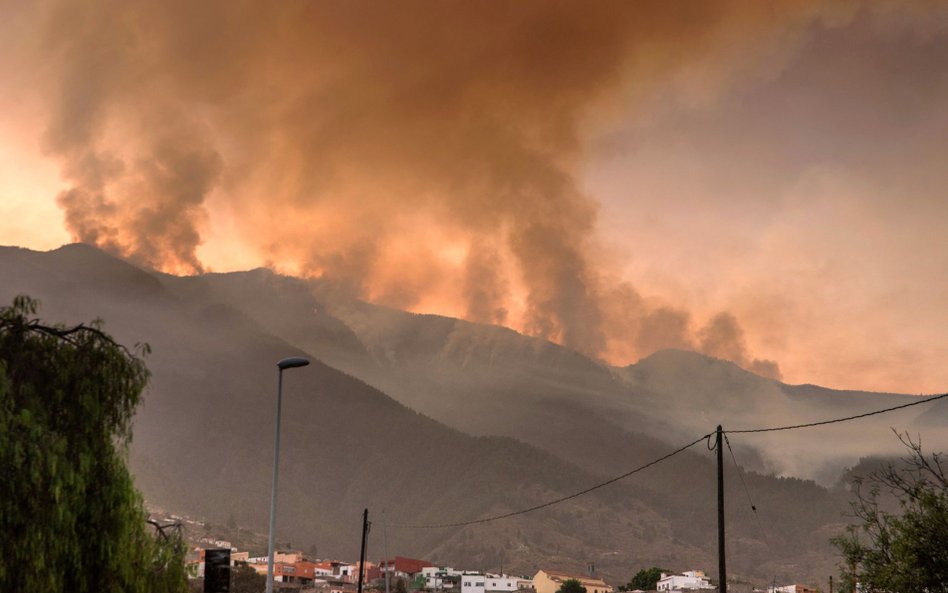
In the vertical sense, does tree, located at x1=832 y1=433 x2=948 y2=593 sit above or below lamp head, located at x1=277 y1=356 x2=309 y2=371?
below

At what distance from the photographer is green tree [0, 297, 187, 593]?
25.3 meters

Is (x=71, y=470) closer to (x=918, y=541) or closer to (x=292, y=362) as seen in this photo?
(x=292, y=362)

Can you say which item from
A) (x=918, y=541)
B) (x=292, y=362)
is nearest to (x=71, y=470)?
(x=292, y=362)

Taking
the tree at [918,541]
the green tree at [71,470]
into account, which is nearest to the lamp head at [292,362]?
the green tree at [71,470]

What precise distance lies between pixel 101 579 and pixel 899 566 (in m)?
28.0

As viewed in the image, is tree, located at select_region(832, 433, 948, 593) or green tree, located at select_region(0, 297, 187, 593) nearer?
green tree, located at select_region(0, 297, 187, 593)

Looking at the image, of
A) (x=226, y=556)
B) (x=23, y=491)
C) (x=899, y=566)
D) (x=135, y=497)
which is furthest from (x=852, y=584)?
(x=23, y=491)

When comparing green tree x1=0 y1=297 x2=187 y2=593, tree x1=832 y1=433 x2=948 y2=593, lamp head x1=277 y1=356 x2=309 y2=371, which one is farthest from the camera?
lamp head x1=277 y1=356 x2=309 y2=371

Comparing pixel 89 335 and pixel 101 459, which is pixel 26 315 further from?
pixel 101 459

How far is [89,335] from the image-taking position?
1180 inches

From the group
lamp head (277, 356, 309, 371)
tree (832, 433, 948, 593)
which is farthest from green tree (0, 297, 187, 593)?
tree (832, 433, 948, 593)

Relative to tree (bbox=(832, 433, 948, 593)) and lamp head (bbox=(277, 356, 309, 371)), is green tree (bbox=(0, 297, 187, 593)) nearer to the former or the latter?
lamp head (bbox=(277, 356, 309, 371))

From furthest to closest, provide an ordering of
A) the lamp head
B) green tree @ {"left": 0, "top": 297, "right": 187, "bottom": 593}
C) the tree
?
1. the lamp head
2. the tree
3. green tree @ {"left": 0, "top": 297, "right": 187, "bottom": 593}

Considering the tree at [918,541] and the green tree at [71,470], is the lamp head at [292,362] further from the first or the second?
the tree at [918,541]
